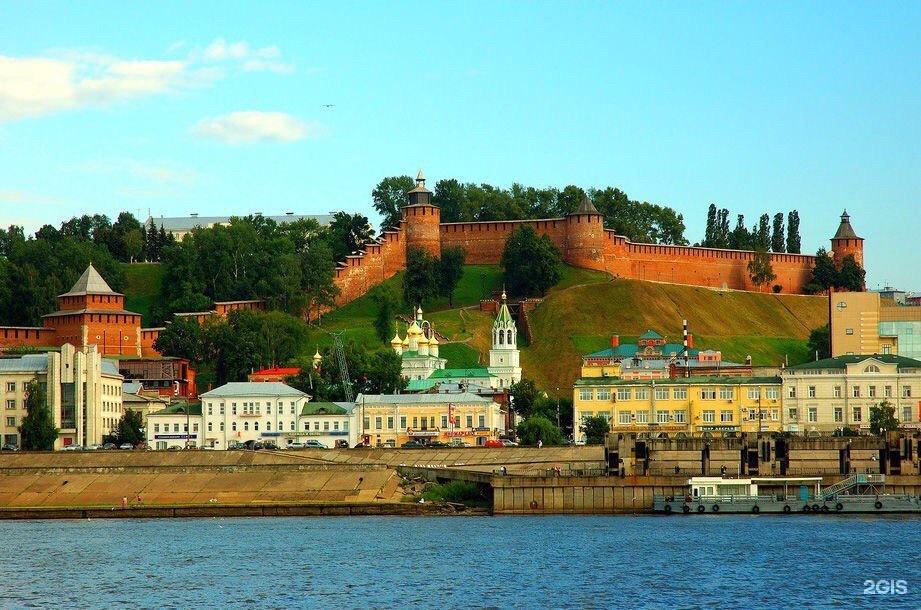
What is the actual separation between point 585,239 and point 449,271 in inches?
732

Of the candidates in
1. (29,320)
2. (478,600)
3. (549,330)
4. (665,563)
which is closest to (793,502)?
(665,563)

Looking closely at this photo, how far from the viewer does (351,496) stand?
92.1m

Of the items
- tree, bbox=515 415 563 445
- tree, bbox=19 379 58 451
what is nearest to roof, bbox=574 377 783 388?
tree, bbox=515 415 563 445

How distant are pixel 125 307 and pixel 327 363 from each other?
45.3m

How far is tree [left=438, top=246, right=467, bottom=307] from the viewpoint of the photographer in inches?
6929

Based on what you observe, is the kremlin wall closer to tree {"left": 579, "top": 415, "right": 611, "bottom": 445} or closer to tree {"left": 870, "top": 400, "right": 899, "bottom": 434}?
tree {"left": 579, "top": 415, "right": 611, "bottom": 445}

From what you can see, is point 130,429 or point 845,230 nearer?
point 130,429

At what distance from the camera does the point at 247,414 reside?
124062mm

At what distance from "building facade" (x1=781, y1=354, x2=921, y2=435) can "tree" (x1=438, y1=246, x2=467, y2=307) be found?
215ft

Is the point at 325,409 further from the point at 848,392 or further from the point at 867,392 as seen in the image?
the point at 867,392

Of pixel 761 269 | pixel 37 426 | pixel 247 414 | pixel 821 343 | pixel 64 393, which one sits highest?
pixel 761 269

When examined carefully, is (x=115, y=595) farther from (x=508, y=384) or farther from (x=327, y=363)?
(x=508, y=384)

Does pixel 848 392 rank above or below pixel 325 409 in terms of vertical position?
above

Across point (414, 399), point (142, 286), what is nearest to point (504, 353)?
point (414, 399)
